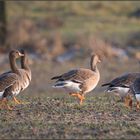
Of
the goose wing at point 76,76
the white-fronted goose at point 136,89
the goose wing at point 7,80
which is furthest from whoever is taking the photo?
the goose wing at point 76,76

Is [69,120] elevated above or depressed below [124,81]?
below

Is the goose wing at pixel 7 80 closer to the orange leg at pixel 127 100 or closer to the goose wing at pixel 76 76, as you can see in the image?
the goose wing at pixel 76 76

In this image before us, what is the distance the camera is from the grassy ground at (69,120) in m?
9.91

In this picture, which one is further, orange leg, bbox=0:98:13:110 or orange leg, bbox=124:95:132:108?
orange leg, bbox=124:95:132:108

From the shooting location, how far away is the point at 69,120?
36.3 ft

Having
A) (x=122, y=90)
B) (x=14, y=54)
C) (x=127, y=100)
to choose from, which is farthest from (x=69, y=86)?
(x=14, y=54)

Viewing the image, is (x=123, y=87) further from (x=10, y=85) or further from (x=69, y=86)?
(x=10, y=85)

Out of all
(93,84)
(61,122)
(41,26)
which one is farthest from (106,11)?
(61,122)

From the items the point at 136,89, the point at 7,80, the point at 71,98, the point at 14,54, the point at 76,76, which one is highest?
the point at 14,54

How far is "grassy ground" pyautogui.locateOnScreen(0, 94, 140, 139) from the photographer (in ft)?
32.5

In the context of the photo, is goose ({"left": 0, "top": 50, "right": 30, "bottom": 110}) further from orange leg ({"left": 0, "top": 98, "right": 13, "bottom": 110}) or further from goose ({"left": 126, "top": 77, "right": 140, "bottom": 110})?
goose ({"left": 126, "top": 77, "right": 140, "bottom": 110})

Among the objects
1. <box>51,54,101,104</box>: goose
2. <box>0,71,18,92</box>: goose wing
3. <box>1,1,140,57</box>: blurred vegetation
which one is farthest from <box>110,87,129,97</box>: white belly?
<box>1,1,140,57</box>: blurred vegetation

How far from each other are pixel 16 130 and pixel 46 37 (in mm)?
22437

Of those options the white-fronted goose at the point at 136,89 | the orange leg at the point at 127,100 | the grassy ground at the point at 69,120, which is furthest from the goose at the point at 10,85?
the white-fronted goose at the point at 136,89
